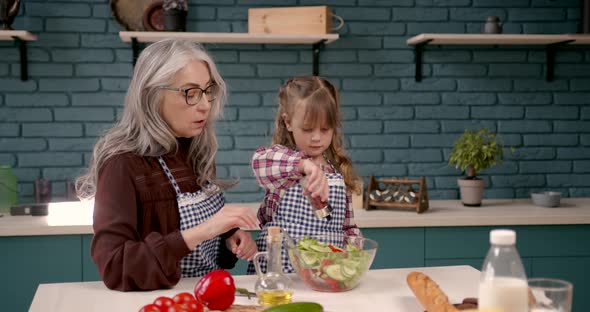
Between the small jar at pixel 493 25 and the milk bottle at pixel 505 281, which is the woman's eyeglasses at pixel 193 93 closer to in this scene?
the milk bottle at pixel 505 281

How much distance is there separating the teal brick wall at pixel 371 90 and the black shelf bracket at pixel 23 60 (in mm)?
37

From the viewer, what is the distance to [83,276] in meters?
2.97

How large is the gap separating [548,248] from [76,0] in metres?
2.68

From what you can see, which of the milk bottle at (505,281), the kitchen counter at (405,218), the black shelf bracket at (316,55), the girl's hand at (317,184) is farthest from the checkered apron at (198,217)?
the black shelf bracket at (316,55)

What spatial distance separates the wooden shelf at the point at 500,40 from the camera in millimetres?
3377

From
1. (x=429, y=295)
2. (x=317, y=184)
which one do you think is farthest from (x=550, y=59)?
(x=429, y=295)

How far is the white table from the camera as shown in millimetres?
1583

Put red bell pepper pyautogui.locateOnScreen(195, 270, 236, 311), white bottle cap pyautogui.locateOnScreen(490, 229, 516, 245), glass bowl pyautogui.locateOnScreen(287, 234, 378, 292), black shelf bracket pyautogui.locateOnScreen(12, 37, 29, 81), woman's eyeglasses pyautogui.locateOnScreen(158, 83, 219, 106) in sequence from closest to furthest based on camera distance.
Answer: white bottle cap pyautogui.locateOnScreen(490, 229, 516, 245)
red bell pepper pyautogui.locateOnScreen(195, 270, 236, 311)
glass bowl pyautogui.locateOnScreen(287, 234, 378, 292)
woman's eyeglasses pyautogui.locateOnScreen(158, 83, 219, 106)
black shelf bracket pyautogui.locateOnScreen(12, 37, 29, 81)

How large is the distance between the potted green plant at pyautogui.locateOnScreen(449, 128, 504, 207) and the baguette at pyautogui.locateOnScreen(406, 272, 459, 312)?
1970 mm

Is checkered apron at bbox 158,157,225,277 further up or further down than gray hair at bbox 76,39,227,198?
further down

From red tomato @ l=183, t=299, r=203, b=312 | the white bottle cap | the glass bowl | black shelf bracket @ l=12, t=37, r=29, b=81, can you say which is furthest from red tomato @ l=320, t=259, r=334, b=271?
black shelf bracket @ l=12, t=37, r=29, b=81

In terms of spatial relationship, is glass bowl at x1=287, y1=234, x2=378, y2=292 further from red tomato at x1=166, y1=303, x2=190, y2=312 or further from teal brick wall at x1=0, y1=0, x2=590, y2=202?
teal brick wall at x1=0, y1=0, x2=590, y2=202

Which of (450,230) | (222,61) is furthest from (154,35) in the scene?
(450,230)

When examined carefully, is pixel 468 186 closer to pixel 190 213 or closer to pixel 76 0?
pixel 190 213
